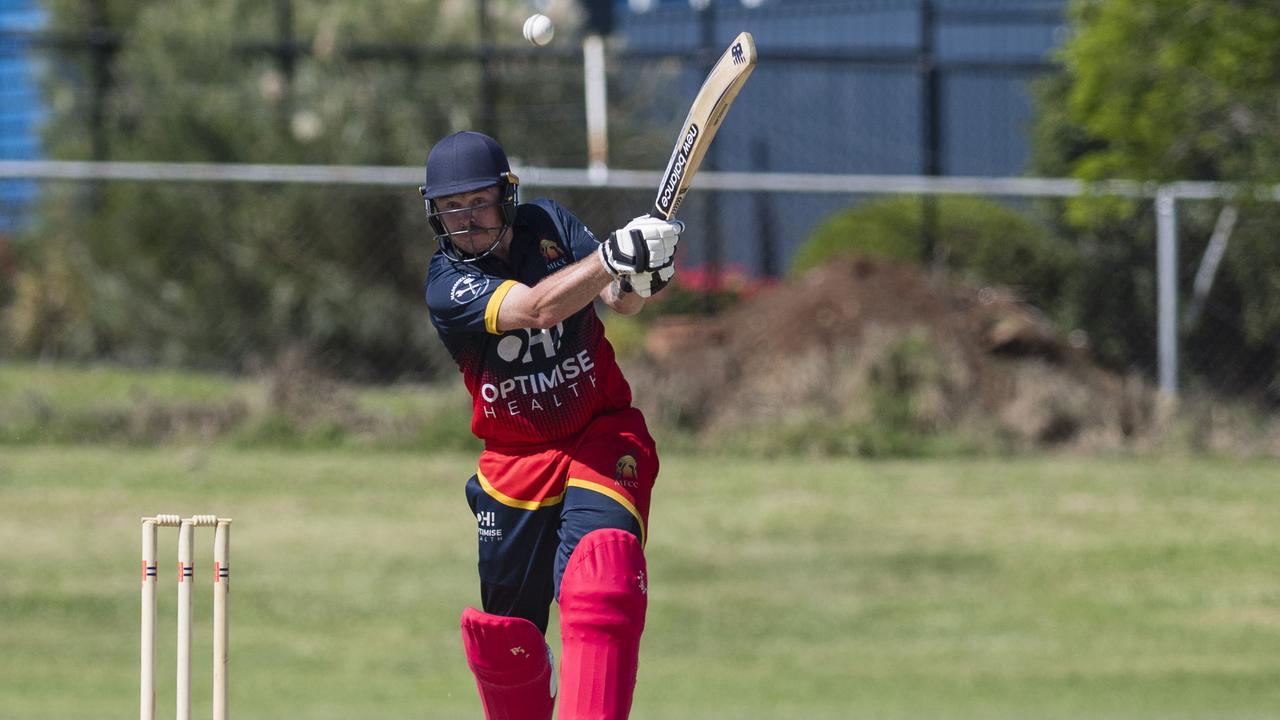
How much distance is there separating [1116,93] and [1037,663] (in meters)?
3.59

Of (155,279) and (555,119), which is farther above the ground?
(555,119)

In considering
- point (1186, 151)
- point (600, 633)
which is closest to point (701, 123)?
point (600, 633)

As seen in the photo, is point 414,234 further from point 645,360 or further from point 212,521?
point 212,521

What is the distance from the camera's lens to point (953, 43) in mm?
20141

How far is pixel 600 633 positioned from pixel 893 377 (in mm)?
8315

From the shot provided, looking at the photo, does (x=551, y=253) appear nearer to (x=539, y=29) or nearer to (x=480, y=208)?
(x=480, y=208)

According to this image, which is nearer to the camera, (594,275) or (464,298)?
(594,275)

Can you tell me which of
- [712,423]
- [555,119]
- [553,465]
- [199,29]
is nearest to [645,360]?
[712,423]

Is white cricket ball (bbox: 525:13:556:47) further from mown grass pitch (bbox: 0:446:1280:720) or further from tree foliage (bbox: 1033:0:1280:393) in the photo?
tree foliage (bbox: 1033:0:1280:393)

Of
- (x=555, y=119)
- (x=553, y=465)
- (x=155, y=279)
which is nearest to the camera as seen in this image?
(x=553, y=465)

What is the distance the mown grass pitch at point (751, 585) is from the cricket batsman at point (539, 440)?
10.5 feet

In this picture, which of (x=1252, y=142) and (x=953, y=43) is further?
(x=953, y=43)

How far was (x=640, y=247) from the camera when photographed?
15.5ft

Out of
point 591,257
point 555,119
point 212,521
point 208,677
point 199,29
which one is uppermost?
point 199,29
